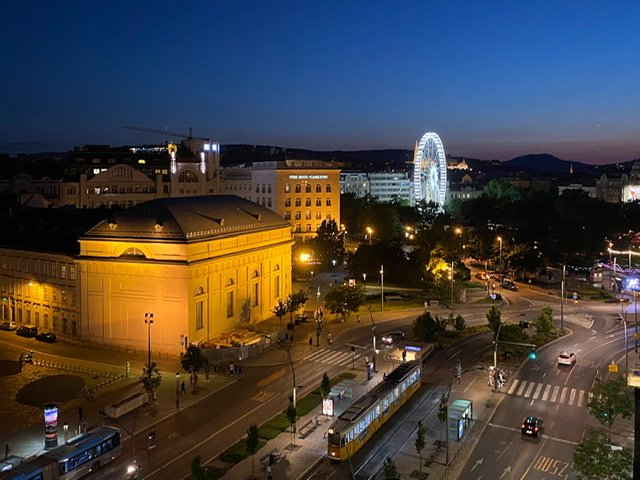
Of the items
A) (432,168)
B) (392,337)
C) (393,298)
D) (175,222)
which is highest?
(432,168)

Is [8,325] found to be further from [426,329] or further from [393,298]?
[393,298]

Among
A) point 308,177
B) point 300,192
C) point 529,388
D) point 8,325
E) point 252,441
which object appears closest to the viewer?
point 252,441

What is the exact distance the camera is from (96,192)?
121m

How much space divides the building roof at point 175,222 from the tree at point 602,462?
3996cm

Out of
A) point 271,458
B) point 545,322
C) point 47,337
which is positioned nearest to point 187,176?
point 47,337

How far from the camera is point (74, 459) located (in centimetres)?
3572

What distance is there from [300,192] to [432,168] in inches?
2185

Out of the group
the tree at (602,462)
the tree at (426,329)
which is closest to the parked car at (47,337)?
the tree at (426,329)

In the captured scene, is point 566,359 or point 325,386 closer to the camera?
point 325,386

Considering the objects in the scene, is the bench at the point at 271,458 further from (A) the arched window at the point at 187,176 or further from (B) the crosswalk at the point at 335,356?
(A) the arched window at the point at 187,176

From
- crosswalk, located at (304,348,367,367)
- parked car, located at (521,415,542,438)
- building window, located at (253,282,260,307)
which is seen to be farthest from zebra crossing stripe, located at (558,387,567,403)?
building window, located at (253,282,260,307)

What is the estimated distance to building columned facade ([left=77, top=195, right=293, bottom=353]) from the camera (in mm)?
61031

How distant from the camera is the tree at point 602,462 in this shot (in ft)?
100

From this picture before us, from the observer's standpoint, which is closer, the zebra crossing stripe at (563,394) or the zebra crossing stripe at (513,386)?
the zebra crossing stripe at (563,394)
